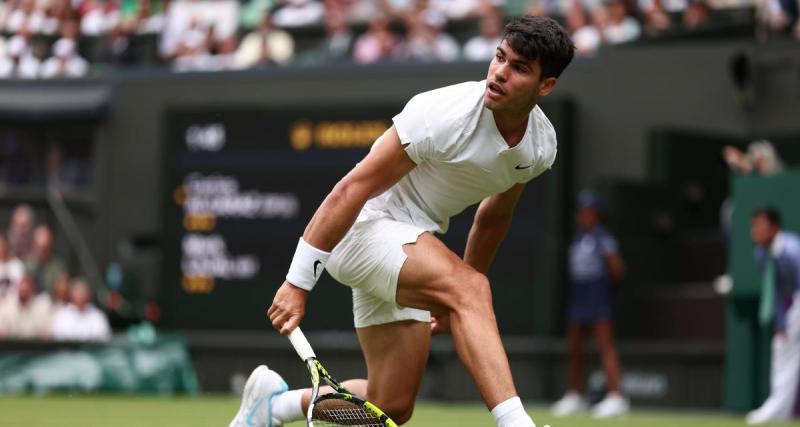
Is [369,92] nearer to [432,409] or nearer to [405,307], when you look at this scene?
[432,409]

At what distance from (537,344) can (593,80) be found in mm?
2428

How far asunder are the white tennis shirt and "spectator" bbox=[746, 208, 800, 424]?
592 cm

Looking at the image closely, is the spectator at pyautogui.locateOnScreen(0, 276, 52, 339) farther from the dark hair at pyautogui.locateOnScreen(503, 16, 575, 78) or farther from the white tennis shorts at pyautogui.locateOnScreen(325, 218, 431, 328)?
the dark hair at pyautogui.locateOnScreen(503, 16, 575, 78)

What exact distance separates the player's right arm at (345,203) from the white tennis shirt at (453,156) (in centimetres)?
7

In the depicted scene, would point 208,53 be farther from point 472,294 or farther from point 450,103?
point 472,294

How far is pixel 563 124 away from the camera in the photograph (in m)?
13.9

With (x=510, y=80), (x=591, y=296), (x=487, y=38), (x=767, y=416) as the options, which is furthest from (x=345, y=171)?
(x=510, y=80)

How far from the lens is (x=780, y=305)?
11.8 metres

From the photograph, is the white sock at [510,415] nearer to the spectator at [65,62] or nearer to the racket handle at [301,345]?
the racket handle at [301,345]

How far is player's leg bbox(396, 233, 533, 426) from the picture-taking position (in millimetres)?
5570

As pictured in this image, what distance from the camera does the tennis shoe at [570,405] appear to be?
42.6 feet

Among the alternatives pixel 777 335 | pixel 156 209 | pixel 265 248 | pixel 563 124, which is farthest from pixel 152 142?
pixel 777 335

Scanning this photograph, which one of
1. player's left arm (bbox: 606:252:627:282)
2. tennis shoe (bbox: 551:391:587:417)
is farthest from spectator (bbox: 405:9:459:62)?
tennis shoe (bbox: 551:391:587:417)

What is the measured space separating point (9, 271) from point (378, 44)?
433 centimetres
